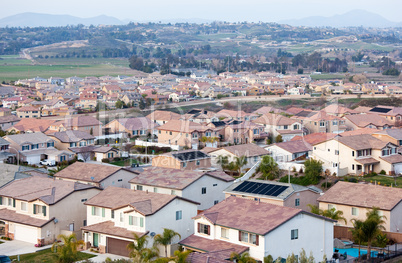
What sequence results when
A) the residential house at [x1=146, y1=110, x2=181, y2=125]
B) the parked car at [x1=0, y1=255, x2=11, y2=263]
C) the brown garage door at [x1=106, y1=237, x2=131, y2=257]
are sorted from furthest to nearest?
the residential house at [x1=146, y1=110, x2=181, y2=125] < the brown garage door at [x1=106, y1=237, x2=131, y2=257] < the parked car at [x1=0, y1=255, x2=11, y2=263]

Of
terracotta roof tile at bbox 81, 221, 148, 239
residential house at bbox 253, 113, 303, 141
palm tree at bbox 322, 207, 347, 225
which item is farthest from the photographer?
residential house at bbox 253, 113, 303, 141

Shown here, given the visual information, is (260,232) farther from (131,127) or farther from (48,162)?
(131,127)

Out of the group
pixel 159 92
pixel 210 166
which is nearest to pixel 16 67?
pixel 159 92

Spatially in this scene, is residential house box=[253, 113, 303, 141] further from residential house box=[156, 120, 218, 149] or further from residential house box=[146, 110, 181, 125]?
residential house box=[146, 110, 181, 125]

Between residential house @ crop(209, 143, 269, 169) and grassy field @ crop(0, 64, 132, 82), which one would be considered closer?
residential house @ crop(209, 143, 269, 169)

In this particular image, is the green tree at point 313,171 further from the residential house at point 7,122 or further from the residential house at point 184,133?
the residential house at point 7,122

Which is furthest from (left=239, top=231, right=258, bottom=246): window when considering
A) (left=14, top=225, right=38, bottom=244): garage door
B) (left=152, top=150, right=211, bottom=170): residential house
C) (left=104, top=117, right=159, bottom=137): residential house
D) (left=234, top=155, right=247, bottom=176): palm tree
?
(left=104, top=117, right=159, bottom=137): residential house

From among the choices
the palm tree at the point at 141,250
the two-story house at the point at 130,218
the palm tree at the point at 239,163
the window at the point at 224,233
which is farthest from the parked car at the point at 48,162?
the window at the point at 224,233
